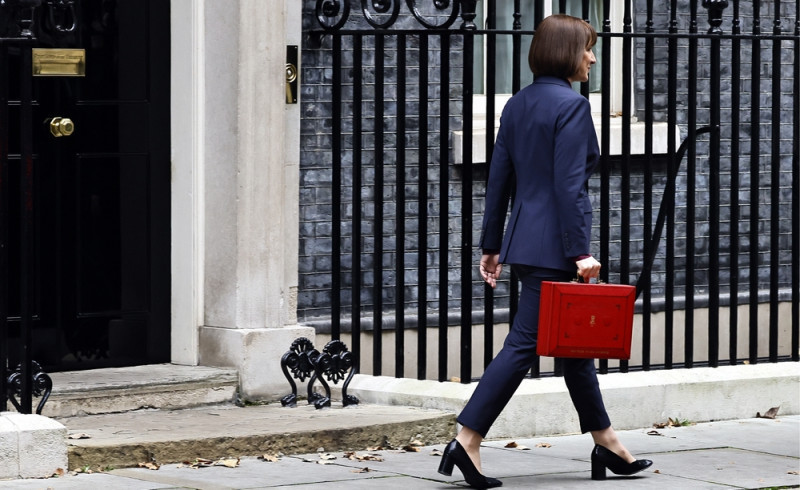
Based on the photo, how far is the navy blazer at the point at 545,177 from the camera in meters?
6.32

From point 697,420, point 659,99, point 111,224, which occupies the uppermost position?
point 659,99

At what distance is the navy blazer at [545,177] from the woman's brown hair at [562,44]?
0.06m

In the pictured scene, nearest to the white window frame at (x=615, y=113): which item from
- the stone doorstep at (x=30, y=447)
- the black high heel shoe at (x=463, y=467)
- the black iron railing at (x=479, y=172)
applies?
the black iron railing at (x=479, y=172)

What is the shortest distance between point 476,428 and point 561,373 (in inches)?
73.0

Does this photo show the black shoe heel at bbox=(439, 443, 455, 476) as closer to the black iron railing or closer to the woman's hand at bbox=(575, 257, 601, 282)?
the woman's hand at bbox=(575, 257, 601, 282)

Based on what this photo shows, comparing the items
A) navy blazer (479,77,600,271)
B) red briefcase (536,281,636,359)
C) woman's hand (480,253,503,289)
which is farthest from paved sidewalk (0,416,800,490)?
navy blazer (479,77,600,271)

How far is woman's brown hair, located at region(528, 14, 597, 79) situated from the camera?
652 cm

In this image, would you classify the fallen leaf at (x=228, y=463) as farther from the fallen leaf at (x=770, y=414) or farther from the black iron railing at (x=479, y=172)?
the fallen leaf at (x=770, y=414)

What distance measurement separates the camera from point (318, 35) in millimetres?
8453

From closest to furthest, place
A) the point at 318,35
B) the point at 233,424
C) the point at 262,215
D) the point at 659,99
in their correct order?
the point at 233,424
the point at 262,215
the point at 318,35
the point at 659,99

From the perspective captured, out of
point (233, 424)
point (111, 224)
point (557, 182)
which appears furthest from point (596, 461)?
point (111, 224)

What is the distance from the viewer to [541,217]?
644cm

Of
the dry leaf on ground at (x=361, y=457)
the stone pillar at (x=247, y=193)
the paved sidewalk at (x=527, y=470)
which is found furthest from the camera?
the stone pillar at (x=247, y=193)

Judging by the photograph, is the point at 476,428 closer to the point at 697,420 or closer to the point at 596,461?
the point at 596,461
